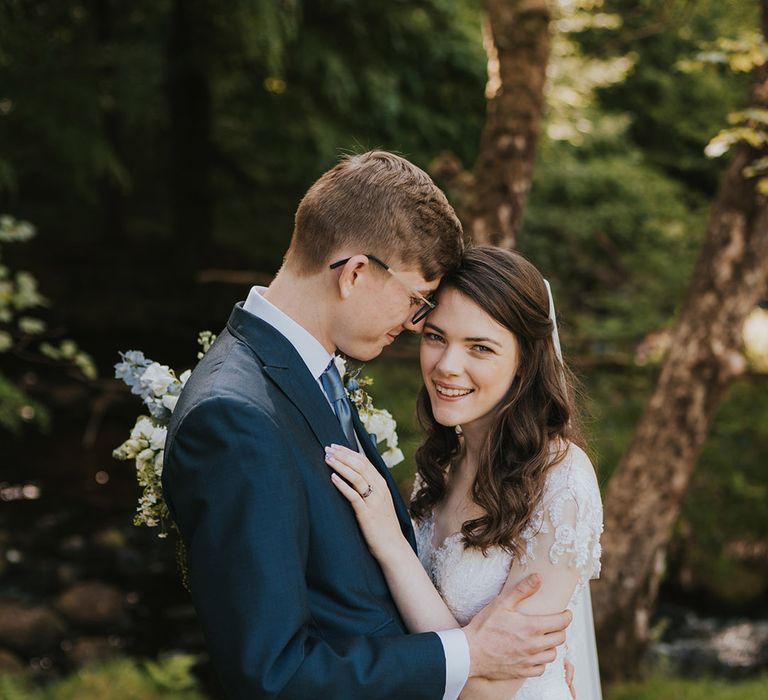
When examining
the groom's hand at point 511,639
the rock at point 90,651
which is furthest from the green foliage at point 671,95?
the groom's hand at point 511,639

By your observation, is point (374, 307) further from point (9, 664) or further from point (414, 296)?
point (9, 664)

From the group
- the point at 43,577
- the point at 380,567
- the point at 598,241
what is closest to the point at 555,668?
the point at 380,567

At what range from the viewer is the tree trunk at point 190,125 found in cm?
1195

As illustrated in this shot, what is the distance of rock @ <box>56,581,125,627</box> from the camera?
722 centimetres

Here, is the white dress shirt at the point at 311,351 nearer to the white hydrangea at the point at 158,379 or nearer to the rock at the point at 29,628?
the white hydrangea at the point at 158,379

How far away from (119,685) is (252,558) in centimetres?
417

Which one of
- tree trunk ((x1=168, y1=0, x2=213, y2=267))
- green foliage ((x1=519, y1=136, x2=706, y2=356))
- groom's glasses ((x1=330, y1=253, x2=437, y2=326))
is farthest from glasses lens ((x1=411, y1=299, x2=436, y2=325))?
tree trunk ((x1=168, y1=0, x2=213, y2=267))

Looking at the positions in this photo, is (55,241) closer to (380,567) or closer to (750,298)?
(750,298)

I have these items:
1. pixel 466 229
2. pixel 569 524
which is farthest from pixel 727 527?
pixel 569 524

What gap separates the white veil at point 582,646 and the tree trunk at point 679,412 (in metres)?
2.56

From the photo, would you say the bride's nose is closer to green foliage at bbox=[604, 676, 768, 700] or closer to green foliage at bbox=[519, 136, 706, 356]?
green foliage at bbox=[604, 676, 768, 700]

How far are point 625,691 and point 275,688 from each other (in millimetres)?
4507

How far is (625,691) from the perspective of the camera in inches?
228

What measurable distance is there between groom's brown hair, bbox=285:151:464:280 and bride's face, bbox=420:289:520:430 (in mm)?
436
